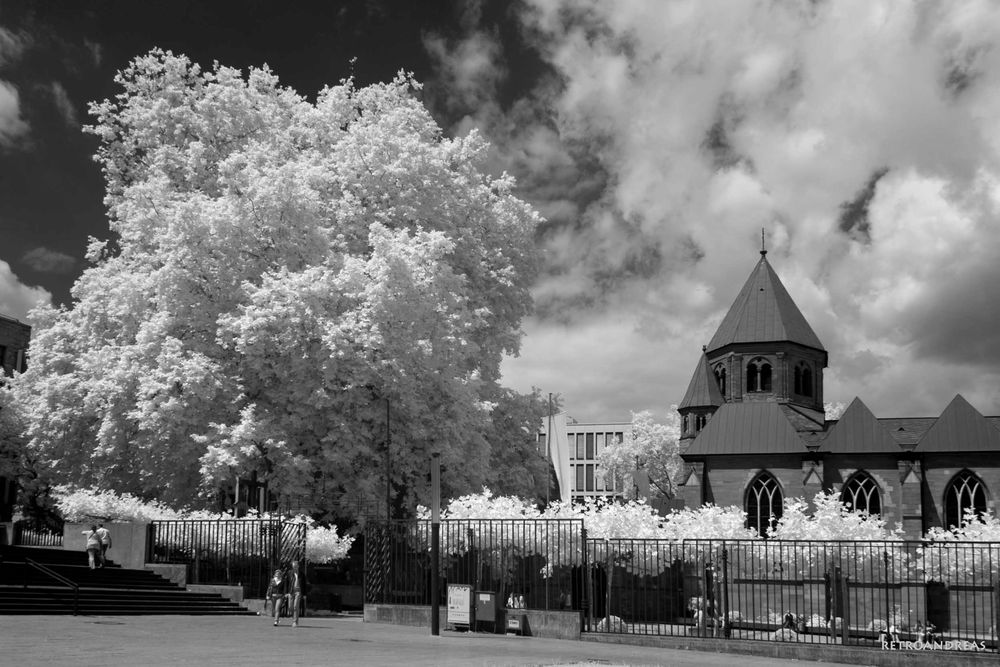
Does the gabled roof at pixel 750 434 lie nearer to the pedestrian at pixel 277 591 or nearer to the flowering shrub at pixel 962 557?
the flowering shrub at pixel 962 557

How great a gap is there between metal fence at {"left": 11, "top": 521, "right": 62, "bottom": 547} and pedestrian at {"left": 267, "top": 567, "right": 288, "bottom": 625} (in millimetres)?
23604

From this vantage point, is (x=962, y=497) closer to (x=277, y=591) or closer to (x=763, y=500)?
(x=763, y=500)

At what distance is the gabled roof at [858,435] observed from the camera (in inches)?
2297

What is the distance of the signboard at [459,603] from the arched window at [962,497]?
39.6 metres

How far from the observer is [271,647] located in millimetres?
17516

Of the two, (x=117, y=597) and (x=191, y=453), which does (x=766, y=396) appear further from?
(x=117, y=597)

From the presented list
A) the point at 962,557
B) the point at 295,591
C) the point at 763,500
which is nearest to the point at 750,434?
the point at 763,500

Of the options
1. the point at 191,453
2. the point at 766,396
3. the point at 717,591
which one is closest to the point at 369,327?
the point at 191,453

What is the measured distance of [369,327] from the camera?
2942 cm

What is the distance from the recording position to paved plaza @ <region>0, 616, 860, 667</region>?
48.7 feet

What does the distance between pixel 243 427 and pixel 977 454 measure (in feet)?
139

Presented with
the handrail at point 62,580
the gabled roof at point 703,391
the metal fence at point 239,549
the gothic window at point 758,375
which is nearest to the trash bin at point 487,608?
the metal fence at point 239,549

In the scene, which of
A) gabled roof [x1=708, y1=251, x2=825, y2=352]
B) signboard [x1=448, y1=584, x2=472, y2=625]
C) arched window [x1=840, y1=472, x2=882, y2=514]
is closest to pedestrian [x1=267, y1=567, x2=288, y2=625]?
signboard [x1=448, y1=584, x2=472, y2=625]

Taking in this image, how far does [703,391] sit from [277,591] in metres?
57.0
